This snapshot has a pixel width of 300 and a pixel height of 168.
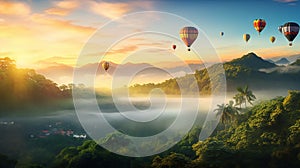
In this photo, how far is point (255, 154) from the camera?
3559 cm

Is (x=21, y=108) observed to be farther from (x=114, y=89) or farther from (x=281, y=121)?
(x=281, y=121)

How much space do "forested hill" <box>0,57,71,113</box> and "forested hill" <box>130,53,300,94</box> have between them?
21096 millimetres

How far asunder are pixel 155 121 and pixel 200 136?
32.2m

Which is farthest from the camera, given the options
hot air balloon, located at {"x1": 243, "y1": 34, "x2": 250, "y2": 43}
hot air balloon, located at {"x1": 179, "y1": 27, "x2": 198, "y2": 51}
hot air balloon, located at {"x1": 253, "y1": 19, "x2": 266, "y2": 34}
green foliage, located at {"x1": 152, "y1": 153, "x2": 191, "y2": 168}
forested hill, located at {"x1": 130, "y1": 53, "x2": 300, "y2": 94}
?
forested hill, located at {"x1": 130, "y1": 53, "x2": 300, "y2": 94}

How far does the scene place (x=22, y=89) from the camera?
2168 inches

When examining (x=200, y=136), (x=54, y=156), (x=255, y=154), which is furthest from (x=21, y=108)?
(x=255, y=154)

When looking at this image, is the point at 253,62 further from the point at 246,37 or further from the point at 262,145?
the point at 262,145

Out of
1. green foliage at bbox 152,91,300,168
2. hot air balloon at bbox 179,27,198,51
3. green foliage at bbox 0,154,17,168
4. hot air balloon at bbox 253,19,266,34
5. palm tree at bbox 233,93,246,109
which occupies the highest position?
hot air balloon at bbox 253,19,266,34

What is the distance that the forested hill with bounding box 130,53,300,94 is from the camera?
8569cm

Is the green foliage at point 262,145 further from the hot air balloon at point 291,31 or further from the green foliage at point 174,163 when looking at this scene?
the hot air balloon at point 291,31

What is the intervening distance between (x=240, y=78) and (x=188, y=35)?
2060 inches

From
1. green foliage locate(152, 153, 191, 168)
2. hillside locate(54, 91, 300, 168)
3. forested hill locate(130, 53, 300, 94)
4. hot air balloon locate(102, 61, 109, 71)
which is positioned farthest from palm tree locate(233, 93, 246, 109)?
forested hill locate(130, 53, 300, 94)

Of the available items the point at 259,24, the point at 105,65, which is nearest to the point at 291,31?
the point at 259,24

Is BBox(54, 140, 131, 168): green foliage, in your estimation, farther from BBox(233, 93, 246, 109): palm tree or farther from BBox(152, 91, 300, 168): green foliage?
BBox(233, 93, 246, 109): palm tree
